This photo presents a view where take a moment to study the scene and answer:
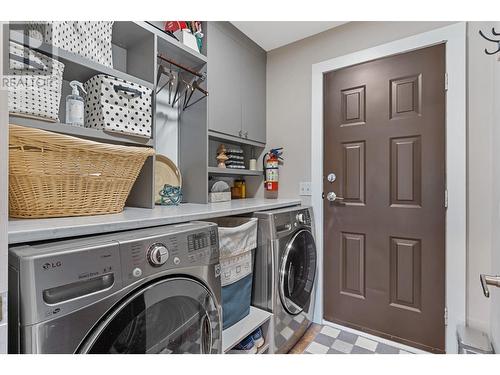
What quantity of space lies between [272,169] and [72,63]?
152 cm

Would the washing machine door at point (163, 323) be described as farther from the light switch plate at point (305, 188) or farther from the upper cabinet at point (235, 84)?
the light switch plate at point (305, 188)

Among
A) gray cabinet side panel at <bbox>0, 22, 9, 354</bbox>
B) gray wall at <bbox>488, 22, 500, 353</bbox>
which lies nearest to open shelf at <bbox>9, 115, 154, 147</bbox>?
gray cabinet side panel at <bbox>0, 22, 9, 354</bbox>

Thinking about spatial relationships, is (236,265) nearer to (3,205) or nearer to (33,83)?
(3,205)

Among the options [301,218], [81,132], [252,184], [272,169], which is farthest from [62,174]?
[252,184]

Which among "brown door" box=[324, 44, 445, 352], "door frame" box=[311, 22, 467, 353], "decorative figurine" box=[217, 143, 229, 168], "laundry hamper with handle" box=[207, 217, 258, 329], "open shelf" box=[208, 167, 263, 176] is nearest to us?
"laundry hamper with handle" box=[207, 217, 258, 329]

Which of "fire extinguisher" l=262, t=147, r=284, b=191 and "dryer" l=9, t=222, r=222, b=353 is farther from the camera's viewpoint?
"fire extinguisher" l=262, t=147, r=284, b=191

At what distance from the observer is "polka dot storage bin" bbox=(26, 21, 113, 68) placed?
1018 mm

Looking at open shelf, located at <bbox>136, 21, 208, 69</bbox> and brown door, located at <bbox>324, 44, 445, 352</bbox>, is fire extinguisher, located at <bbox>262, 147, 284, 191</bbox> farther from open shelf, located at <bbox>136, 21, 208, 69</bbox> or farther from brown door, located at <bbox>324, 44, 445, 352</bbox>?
open shelf, located at <bbox>136, 21, 208, 69</bbox>

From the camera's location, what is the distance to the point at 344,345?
1.72 m

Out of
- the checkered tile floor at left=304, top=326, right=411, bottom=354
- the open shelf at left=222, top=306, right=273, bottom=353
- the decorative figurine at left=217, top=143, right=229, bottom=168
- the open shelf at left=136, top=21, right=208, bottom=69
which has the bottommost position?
the checkered tile floor at left=304, top=326, right=411, bottom=354

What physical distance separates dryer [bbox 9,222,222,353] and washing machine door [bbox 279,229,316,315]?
0.62m

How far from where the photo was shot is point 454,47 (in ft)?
4.97

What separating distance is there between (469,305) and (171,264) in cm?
178

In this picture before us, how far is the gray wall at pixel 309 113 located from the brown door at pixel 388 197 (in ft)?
0.48
